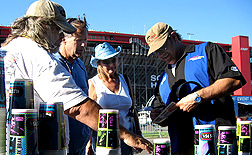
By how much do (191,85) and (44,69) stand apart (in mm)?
1435

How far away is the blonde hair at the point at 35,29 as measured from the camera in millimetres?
1655

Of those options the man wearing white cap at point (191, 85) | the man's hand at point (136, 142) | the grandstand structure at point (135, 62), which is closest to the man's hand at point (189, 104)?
the man wearing white cap at point (191, 85)

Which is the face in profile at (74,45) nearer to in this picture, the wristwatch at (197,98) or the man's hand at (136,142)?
the wristwatch at (197,98)

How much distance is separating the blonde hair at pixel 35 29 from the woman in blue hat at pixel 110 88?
1.50 meters

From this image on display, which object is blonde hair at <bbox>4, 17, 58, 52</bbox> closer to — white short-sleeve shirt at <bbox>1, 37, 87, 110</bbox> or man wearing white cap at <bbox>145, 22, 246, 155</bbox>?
white short-sleeve shirt at <bbox>1, 37, 87, 110</bbox>

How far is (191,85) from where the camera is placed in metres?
2.54

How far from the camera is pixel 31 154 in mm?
1164

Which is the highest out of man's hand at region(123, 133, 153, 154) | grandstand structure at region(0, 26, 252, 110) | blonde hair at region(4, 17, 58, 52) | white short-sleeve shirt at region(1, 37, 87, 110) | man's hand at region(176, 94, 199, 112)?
grandstand structure at region(0, 26, 252, 110)

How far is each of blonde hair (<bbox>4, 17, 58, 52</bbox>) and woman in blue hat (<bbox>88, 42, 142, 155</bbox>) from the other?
4.93ft

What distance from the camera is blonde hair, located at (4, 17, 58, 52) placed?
166cm

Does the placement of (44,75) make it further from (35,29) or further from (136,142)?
(136,142)

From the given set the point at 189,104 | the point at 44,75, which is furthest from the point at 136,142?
the point at 189,104

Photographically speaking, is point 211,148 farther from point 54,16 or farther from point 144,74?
point 144,74

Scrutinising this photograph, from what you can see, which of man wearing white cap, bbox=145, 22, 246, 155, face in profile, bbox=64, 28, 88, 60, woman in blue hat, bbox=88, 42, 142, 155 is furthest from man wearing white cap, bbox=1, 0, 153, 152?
woman in blue hat, bbox=88, 42, 142, 155
